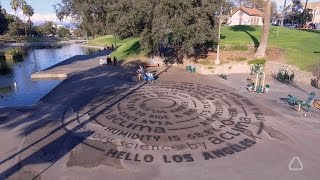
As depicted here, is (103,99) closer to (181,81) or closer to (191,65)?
(181,81)

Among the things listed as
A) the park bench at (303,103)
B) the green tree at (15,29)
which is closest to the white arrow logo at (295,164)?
the park bench at (303,103)

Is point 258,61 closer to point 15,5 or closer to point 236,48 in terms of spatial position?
point 236,48

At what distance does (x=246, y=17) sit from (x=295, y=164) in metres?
85.0

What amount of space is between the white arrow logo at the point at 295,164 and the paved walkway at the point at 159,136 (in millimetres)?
44

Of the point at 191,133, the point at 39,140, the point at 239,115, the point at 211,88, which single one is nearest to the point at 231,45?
the point at 211,88

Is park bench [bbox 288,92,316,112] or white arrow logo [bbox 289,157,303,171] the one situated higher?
park bench [bbox 288,92,316,112]

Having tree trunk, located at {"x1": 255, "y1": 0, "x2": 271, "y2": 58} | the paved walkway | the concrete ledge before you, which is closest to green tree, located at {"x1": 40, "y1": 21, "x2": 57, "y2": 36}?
the concrete ledge

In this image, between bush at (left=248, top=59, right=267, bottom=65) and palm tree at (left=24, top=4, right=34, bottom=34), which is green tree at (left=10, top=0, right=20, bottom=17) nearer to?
palm tree at (left=24, top=4, right=34, bottom=34)

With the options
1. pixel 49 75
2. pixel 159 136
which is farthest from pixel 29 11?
pixel 159 136

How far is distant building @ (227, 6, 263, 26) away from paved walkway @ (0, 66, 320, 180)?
7103cm

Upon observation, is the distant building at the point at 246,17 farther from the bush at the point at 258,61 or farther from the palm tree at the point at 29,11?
the palm tree at the point at 29,11

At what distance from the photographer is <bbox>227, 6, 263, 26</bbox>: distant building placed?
89.4 m

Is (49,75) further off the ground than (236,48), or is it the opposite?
(236,48)

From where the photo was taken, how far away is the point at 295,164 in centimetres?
1235
